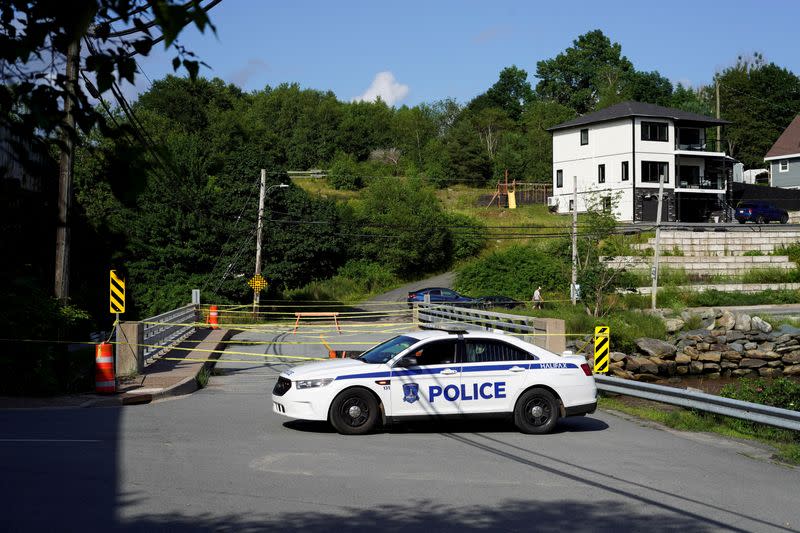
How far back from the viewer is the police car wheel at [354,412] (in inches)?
529

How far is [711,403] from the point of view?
15.4 m

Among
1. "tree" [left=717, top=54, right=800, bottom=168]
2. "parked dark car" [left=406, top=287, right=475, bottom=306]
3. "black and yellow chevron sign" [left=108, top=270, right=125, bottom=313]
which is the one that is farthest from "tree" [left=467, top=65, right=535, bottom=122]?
"black and yellow chevron sign" [left=108, top=270, right=125, bottom=313]

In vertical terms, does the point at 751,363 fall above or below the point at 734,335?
below

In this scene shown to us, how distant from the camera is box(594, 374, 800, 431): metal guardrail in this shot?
1336cm

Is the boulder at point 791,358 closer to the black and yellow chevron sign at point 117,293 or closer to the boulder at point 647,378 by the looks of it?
the boulder at point 647,378

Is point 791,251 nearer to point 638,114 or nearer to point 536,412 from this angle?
Result: point 638,114

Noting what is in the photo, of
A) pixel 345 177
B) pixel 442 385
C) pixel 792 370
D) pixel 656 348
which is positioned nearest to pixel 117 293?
pixel 442 385

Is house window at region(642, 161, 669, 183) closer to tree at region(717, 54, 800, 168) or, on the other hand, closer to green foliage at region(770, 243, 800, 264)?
green foliage at region(770, 243, 800, 264)

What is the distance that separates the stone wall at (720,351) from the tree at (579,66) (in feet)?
262

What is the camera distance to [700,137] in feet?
235

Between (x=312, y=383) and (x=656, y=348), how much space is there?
26061 millimetres

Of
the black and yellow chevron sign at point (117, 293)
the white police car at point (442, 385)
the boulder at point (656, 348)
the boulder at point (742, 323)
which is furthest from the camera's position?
the boulder at point (742, 323)

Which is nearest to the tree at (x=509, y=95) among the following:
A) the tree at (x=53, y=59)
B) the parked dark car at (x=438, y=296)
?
the parked dark car at (x=438, y=296)

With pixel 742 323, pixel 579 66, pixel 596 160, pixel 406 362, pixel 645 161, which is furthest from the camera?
pixel 579 66
